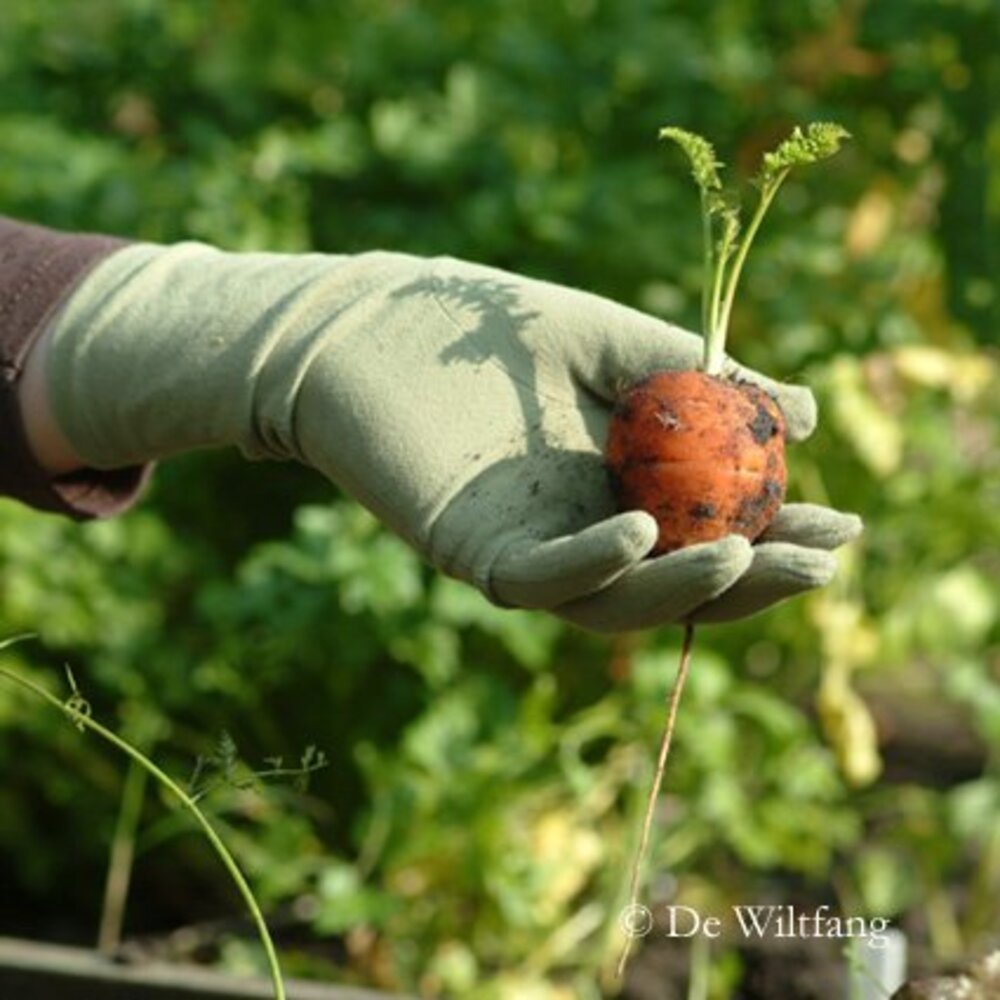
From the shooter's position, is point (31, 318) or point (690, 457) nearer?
point (690, 457)

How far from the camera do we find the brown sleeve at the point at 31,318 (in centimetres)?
216

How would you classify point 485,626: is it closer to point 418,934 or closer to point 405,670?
point 405,670

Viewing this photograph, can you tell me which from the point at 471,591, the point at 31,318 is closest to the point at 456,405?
the point at 31,318

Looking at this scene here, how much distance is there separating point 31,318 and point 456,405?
468 mm

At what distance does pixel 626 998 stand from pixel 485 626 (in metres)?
0.55

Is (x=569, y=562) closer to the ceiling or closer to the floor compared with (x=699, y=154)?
closer to the floor

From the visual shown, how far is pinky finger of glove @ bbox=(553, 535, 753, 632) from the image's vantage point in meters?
1.70

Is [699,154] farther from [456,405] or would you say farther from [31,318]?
[31,318]

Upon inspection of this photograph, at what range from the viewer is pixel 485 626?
10.4 feet

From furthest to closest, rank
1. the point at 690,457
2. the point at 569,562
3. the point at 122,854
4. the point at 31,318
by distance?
the point at 122,854
the point at 31,318
the point at 690,457
the point at 569,562

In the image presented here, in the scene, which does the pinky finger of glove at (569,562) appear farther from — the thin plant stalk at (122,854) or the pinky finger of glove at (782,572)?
the thin plant stalk at (122,854)

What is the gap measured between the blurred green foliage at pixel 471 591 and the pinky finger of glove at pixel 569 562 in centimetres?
125

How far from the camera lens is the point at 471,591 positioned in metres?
3.15

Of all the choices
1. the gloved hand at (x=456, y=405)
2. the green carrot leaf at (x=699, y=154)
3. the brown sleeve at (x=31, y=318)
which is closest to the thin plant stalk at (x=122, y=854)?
the brown sleeve at (x=31, y=318)
